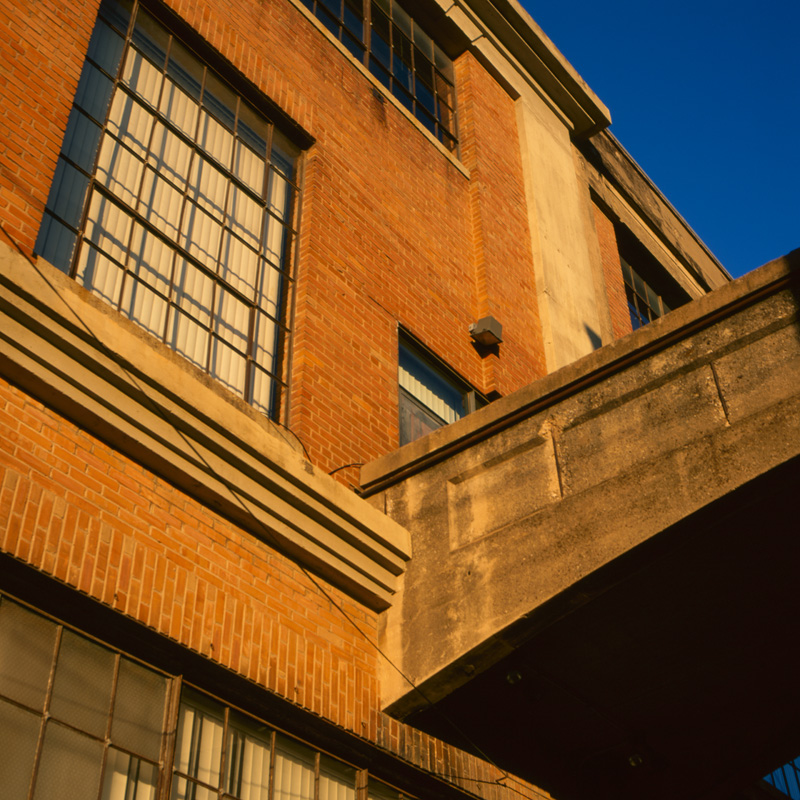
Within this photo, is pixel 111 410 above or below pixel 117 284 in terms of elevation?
below

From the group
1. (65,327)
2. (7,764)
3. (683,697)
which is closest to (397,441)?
(683,697)

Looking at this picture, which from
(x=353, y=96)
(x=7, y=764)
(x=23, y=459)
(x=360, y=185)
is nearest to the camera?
(x=7, y=764)

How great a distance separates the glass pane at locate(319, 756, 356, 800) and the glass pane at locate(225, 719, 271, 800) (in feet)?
1.56

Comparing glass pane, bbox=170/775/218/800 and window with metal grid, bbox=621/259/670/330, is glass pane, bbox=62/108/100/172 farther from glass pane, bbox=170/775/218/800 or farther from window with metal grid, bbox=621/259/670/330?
window with metal grid, bbox=621/259/670/330

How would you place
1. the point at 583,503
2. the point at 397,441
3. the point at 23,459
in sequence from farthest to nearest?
the point at 397,441 → the point at 583,503 → the point at 23,459

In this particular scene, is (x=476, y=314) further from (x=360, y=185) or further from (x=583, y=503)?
(x=583, y=503)

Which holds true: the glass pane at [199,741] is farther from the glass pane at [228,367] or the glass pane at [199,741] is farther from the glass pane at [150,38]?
the glass pane at [150,38]

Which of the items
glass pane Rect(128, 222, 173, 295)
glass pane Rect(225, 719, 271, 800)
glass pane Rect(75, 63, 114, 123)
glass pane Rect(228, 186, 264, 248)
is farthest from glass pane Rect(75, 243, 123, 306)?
glass pane Rect(225, 719, 271, 800)

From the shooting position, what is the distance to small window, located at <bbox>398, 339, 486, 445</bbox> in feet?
32.1

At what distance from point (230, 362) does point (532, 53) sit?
351 inches

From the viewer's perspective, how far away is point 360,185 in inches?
410

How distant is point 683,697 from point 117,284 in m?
5.28

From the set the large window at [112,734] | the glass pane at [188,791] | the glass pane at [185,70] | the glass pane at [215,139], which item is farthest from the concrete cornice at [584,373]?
the glass pane at [185,70]

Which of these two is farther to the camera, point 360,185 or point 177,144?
point 360,185
